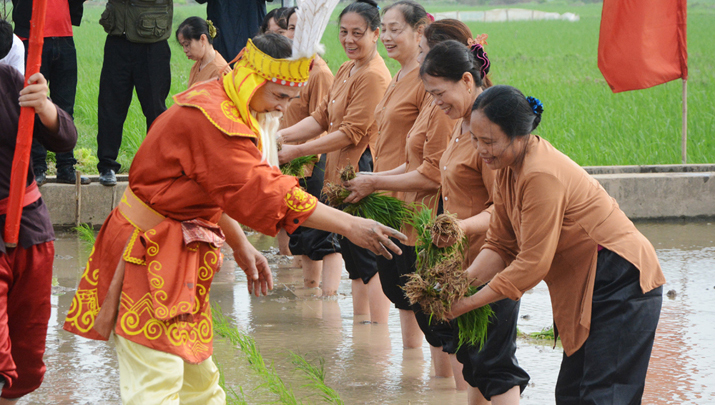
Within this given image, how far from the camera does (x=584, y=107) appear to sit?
41.3ft

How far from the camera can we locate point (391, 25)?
3988 millimetres

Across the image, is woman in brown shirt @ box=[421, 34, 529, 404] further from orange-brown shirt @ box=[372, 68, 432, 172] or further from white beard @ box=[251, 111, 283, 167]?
white beard @ box=[251, 111, 283, 167]

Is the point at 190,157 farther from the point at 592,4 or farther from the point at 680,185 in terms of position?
the point at 592,4

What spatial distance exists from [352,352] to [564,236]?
1.92 meters

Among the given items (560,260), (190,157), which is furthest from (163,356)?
(560,260)

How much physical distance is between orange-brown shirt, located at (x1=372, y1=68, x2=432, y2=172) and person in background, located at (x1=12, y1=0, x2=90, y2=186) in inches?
150

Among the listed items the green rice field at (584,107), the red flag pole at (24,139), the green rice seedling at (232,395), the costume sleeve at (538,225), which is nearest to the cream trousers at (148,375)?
the red flag pole at (24,139)

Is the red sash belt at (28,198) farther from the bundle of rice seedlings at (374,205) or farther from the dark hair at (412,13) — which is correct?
the dark hair at (412,13)

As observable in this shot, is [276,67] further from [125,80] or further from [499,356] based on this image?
[125,80]

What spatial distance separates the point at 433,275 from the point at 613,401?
696 millimetres

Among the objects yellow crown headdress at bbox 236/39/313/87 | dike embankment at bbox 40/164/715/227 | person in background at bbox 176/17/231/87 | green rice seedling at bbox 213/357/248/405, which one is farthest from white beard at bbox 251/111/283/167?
dike embankment at bbox 40/164/715/227

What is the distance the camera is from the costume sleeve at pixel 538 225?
248 cm

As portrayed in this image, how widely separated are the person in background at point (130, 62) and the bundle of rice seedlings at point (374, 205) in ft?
11.4

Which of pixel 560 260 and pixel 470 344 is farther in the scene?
pixel 470 344
